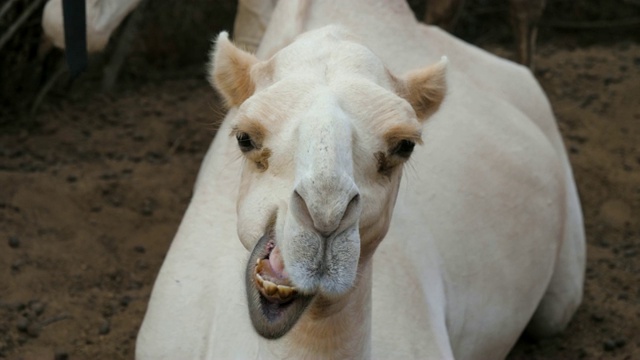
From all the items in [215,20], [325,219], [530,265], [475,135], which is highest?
[325,219]

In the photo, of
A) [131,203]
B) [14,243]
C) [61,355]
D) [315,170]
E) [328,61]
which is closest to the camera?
[315,170]

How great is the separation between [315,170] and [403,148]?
382mm

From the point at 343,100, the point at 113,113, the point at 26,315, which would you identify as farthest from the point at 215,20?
the point at 343,100

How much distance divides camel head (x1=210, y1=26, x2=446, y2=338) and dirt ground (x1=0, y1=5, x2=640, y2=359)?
1.31 metres

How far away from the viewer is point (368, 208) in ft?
9.81

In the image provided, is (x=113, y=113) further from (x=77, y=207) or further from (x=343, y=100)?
(x=343, y=100)

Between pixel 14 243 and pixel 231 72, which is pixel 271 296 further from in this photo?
pixel 14 243

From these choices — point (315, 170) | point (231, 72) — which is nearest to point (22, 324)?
point (231, 72)

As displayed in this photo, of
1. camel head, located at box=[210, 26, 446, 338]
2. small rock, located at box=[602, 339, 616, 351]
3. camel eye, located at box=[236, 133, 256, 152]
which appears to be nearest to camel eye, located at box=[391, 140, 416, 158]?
camel head, located at box=[210, 26, 446, 338]

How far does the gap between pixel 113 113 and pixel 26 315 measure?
7.32ft

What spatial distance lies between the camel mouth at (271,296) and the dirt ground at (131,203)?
1.54 metres

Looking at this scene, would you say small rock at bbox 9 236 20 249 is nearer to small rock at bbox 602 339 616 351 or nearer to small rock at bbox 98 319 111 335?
small rock at bbox 98 319 111 335

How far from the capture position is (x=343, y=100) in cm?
297

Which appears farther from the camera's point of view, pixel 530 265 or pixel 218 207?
pixel 530 265
